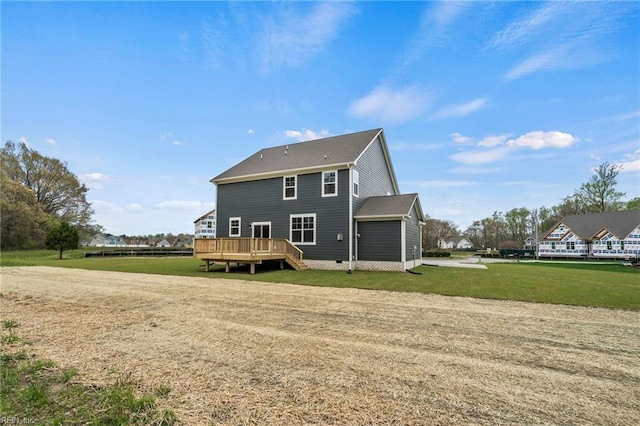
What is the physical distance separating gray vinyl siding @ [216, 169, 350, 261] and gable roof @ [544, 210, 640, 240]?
36.9 meters

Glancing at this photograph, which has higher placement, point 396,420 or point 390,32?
point 390,32

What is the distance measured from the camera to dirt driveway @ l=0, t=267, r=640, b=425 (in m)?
2.59

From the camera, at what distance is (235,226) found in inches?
737

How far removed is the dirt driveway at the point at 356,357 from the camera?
259cm

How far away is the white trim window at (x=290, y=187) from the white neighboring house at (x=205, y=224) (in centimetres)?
3359

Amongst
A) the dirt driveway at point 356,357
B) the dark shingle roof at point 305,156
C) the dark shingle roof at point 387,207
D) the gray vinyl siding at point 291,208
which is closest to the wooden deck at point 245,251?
the gray vinyl siding at point 291,208

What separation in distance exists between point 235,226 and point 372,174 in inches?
360

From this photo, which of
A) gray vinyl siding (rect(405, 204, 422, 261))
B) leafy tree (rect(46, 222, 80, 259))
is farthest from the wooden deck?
leafy tree (rect(46, 222, 80, 259))

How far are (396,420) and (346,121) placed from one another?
23.8 m

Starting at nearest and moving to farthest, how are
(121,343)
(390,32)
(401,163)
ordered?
(121,343) → (390,32) → (401,163)

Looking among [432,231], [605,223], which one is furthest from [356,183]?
[605,223]

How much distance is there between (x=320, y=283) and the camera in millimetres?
10828

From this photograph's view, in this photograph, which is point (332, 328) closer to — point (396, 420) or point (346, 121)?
point (396, 420)

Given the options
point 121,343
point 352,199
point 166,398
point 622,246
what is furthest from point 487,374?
point 622,246
